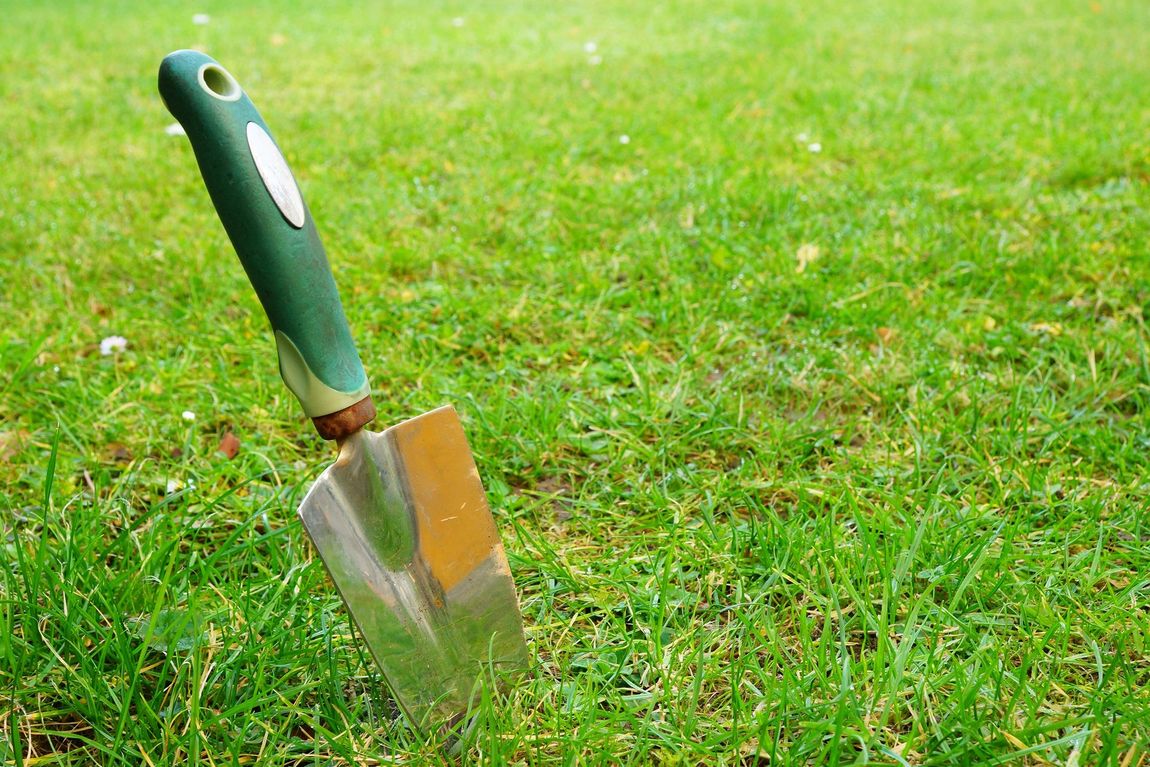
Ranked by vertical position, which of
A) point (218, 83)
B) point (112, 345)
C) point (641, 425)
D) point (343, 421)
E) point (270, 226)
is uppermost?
point (218, 83)

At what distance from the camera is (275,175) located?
1.20 meters

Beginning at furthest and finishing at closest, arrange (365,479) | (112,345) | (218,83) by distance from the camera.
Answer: (112,345) < (365,479) < (218,83)

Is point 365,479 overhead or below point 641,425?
overhead

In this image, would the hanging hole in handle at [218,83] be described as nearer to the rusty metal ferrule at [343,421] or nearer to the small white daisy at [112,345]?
the rusty metal ferrule at [343,421]

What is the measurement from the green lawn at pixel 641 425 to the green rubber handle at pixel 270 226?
39 centimetres

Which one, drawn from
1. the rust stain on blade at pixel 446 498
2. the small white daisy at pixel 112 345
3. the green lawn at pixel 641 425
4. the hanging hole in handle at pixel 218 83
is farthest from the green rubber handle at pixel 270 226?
the small white daisy at pixel 112 345

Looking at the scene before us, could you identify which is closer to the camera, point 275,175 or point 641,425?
point 275,175

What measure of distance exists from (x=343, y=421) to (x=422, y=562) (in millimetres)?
231

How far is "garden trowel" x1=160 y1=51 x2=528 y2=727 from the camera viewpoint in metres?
Answer: 1.17

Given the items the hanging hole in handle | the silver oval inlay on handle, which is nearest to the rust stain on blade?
the silver oval inlay on handle

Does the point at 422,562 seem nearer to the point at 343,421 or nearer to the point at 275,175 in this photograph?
the point at 343,421

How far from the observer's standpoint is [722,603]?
1.54 m

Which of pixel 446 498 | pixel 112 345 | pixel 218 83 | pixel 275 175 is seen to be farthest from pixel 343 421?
pixel 112 345

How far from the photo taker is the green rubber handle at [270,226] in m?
1.15
